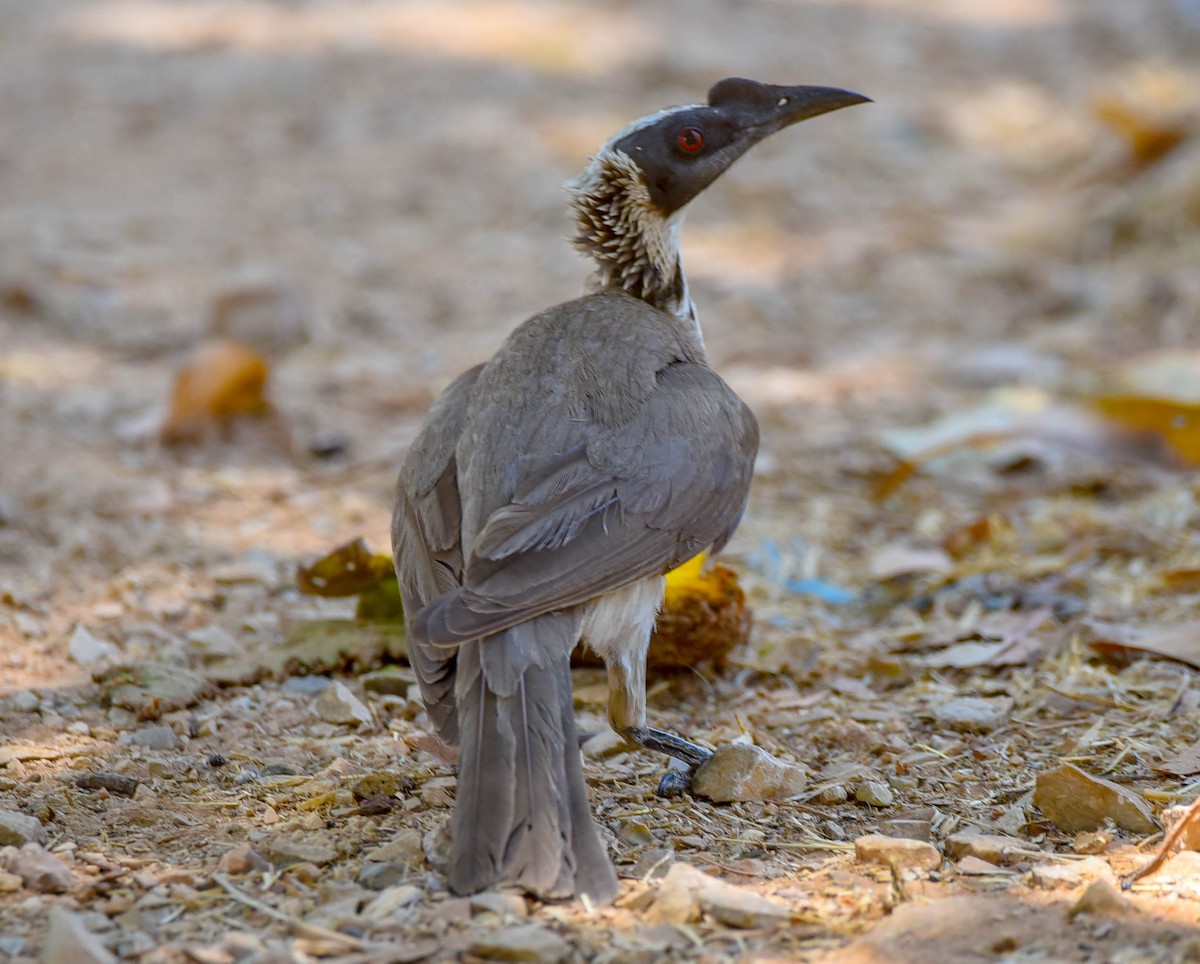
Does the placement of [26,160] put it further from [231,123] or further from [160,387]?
[160,387]

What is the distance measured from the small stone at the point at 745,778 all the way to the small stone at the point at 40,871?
1579 millimetres

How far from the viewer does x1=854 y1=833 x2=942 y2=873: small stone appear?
3.38m

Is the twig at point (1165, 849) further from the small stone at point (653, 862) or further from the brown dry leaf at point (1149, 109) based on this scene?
the brown dry leaf at point (1149, 109)

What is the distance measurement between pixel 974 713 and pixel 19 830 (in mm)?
2634

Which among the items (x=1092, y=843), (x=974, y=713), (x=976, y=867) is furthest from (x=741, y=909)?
(x=974, y=713)

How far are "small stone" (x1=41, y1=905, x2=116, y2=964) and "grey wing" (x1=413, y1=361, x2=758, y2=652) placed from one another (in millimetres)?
999

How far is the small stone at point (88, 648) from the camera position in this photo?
4.70 m

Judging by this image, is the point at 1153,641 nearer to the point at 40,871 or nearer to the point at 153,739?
the point at 153,739

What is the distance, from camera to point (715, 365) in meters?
7.83

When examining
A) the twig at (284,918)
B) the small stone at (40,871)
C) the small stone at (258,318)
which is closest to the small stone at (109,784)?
the small stone at (40,871)

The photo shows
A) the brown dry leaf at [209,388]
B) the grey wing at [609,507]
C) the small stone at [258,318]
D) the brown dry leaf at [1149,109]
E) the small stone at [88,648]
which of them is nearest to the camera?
the grey wing at [609,507]

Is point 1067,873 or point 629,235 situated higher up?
point 629,235

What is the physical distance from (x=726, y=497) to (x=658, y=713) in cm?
79

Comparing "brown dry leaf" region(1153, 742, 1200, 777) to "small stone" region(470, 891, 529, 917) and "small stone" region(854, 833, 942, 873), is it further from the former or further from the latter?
"small stone" region(470, 891, 529, 917)
